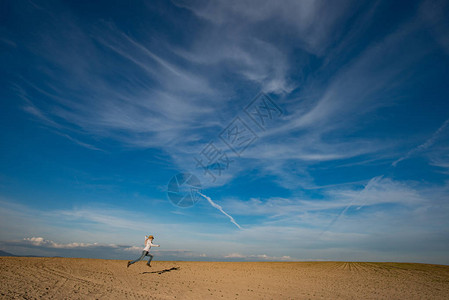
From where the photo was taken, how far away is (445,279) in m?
19.0

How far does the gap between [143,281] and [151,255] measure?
3018 millimetres

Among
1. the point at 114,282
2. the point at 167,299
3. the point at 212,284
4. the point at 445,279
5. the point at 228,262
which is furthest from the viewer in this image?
the point at 228,262

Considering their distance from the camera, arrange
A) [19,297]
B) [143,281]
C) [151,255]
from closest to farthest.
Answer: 1. [19,297]
2. [143,281]
3. [151,255]

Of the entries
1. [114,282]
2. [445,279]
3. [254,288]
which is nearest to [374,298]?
[254,288]

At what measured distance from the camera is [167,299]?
33.8 ft

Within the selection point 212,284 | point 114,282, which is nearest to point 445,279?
point 212,284

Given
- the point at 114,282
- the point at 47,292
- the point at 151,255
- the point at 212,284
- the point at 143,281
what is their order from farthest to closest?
the point at 151,255 < the point at 212,284 < the point at 143,281 < the point at 114,282 < the point at 47,292

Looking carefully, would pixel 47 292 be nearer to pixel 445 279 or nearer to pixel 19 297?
pixel 19 297

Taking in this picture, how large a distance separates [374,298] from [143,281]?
12886mm

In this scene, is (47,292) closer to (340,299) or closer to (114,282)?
(114,282)

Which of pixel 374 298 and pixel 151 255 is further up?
pixel 151 255

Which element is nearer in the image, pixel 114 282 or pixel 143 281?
pixel 114 282

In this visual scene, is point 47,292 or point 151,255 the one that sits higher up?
point 151,255

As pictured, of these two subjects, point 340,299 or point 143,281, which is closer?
point 340,299
